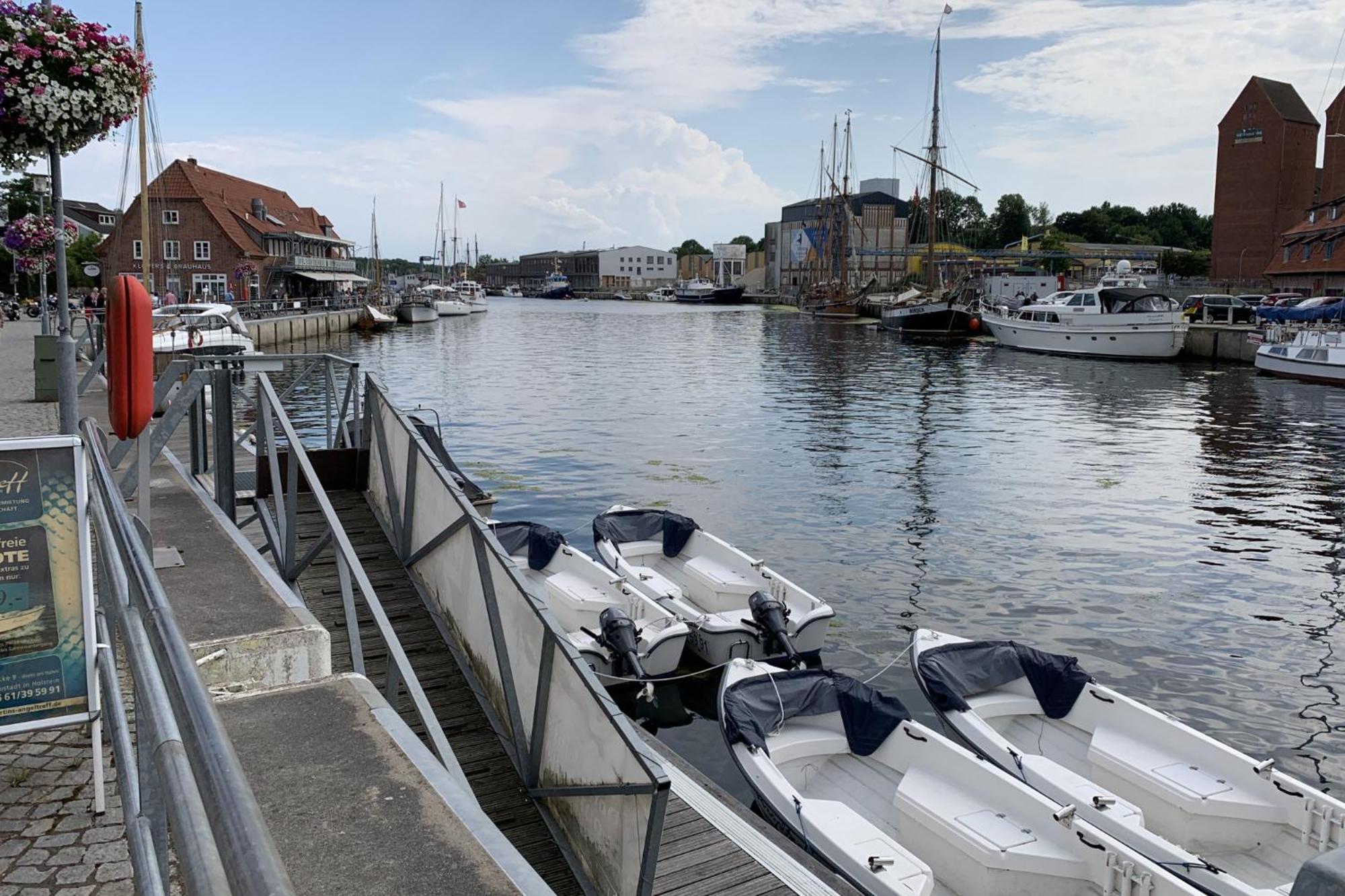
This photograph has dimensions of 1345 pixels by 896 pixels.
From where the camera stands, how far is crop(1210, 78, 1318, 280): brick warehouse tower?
3290 inches

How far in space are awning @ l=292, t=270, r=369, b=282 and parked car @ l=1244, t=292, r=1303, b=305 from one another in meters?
72.4

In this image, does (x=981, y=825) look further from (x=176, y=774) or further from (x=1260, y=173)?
(x=1260, y=173)

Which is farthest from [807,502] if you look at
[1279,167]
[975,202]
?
[975,202]

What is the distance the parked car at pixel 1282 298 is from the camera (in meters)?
66.9

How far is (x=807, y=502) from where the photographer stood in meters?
23.5

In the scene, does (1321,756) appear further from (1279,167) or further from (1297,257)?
(1279,167)

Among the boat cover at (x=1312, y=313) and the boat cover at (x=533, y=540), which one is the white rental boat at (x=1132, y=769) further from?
the boat cover at (x=1312, y=313)

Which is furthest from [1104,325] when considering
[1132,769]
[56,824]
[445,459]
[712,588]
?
[56,824]

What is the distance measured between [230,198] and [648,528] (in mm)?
78417

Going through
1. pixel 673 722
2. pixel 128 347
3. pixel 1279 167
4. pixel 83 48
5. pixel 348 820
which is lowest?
pixel 673 722

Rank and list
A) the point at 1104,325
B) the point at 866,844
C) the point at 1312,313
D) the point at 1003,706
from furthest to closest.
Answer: the point at 1104,325, the point at 1312,313, the point at 1003,706, the point at 866,844

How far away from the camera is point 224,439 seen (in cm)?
993

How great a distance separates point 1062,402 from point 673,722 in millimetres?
34112

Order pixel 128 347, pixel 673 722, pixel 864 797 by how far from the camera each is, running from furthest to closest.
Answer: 1. pixel 673 722
2. pixel 864 797
3. pixel 128 347
